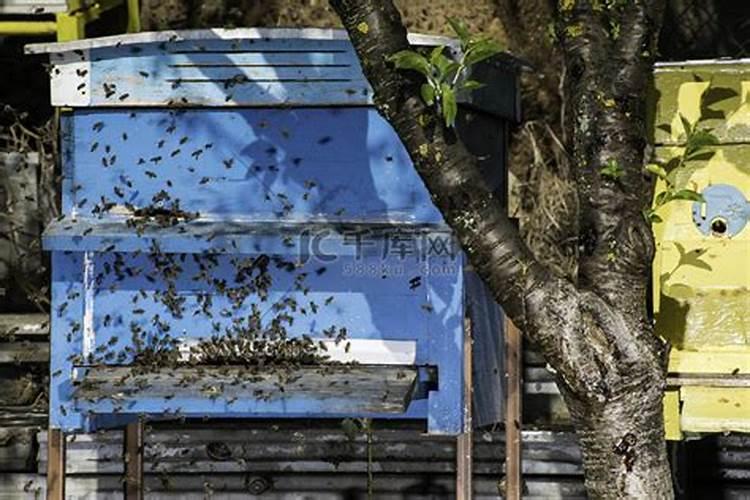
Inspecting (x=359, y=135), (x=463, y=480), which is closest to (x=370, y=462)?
(x=463, y=480)

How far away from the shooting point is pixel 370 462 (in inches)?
222

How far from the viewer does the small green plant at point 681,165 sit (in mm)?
3764

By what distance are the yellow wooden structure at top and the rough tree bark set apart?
266cm

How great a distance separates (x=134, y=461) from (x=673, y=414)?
6.29ft

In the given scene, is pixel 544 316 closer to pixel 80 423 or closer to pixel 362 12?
pixel 362 12

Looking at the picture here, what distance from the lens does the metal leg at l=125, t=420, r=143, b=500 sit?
5449 mm

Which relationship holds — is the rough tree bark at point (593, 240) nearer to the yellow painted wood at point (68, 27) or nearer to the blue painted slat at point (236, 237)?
the blue painted slat at point (236, 237)

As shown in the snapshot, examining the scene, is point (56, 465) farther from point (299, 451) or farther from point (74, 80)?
point (299, 451)

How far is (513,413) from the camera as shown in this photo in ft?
16.9

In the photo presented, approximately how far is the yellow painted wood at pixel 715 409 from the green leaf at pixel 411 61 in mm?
1521

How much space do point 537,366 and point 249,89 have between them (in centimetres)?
234

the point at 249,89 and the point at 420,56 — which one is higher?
the point at 249,89

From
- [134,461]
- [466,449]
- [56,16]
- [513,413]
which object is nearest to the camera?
[466,449]

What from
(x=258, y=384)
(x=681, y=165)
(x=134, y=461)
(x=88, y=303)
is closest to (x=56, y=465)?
(x=134, y=461)
